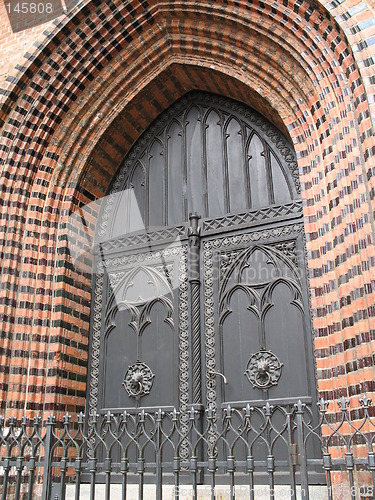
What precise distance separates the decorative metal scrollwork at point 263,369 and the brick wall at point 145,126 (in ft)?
2.01

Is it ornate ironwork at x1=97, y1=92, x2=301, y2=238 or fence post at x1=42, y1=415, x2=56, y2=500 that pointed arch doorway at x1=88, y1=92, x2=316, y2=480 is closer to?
ornate ironwork at x1=97, y1=92, x2=301, y2=238

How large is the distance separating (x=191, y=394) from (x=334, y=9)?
3707mm

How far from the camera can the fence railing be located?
3.29 meters

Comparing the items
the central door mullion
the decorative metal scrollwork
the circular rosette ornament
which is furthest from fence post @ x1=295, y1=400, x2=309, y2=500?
the circular rosette ornament

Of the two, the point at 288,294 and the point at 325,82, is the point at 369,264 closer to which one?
the point at 288,294

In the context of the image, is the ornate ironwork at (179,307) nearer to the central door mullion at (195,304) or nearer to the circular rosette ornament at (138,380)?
the central door mullion at (195,304)

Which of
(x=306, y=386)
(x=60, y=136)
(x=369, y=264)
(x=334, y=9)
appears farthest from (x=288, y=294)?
(x=60, y=136)

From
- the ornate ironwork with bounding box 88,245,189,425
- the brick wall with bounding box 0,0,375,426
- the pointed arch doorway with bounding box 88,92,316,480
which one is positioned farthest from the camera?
the ornate ironwork with bounding box 88,245,189,425

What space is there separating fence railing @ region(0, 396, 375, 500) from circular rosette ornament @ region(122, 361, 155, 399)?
22 cm

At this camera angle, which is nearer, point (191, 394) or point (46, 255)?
point (191, 394)

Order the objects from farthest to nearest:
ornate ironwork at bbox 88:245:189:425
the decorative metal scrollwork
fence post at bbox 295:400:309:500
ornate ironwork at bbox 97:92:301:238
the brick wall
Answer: ornate ironwork at bbox 97:92:301:238 → ornate ironwork at bbox 88:245:189:425 → the decorative metal scrollwork → the brick wall → fence post at bbox 295:400:309:500

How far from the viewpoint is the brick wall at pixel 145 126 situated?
4324 millimetres

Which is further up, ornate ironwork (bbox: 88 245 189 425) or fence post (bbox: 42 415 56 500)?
ornate ironwork (bbox: 88 245 189 425)

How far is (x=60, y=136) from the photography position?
6238mm
